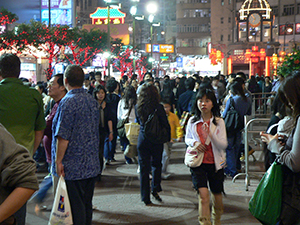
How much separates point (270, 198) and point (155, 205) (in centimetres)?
379

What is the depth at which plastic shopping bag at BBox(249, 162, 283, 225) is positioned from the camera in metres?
3.55

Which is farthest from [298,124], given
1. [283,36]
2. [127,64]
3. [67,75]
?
[283,36]

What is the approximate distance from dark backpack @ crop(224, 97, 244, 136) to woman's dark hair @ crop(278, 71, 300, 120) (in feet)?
17.4

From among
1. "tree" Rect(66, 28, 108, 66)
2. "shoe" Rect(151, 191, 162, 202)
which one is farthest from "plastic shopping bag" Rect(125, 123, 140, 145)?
"tree" Rect(66, 28, 108, 66)

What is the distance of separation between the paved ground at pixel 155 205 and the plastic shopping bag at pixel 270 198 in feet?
8.89

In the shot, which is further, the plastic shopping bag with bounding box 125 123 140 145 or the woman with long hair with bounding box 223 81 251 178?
the woman with long hair with bounding box 223 81 251 178

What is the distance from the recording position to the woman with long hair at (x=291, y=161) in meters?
3.47

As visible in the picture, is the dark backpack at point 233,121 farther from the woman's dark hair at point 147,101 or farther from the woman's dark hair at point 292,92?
the woman's dark hair at point 292,92

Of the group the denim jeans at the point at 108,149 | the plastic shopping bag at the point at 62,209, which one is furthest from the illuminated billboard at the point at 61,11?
the plastic shopping bag at the point at 62,209

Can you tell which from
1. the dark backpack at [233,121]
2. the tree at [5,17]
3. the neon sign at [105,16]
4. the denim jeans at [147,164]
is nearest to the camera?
the denim jeans at [147,164]

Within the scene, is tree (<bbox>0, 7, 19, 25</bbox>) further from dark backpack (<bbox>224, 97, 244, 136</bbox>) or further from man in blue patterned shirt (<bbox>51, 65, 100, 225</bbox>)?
man in blue patterned shirt (<bbox>51, 65, 100, 225</bbox>)

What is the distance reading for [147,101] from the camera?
726 centimetres

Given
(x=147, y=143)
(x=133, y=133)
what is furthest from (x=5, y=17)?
(x=147, y=143)

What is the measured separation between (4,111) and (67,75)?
0.74m
